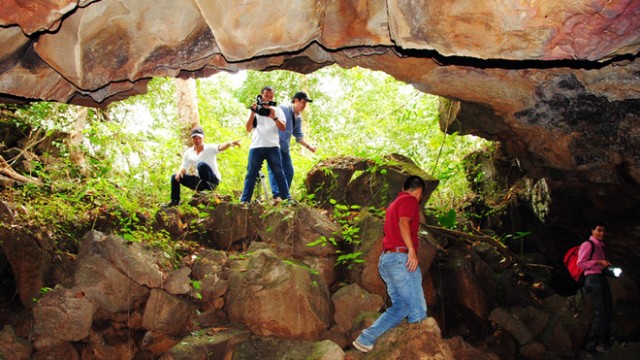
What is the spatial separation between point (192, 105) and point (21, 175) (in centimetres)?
409

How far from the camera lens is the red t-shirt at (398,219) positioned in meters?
5.35

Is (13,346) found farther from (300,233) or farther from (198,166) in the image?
(300,233)

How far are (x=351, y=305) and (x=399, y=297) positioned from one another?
1479 millimetres

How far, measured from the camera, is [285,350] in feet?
19.3

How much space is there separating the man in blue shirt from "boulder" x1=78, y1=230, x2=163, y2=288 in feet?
A: 8.16

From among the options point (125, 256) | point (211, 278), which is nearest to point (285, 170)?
point (211, 278)

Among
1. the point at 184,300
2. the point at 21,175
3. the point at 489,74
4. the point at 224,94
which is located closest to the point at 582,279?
the point at 489,74

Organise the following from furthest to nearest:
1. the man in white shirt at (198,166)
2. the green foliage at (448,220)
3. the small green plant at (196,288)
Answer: the green foliage at (448,220) → the man in white shirt at (198,166) → the small green plant at (196,288)

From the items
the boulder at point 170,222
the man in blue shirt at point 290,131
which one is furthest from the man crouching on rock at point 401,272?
the boulder at point 170,222

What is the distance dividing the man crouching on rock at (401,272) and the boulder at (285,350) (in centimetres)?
38

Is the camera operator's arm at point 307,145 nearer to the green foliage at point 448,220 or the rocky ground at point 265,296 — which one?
the rocky ground at point 265,296

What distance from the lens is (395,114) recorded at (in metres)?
10.6

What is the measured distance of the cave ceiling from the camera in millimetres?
3078

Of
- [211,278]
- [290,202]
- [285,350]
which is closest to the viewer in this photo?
[285,350]
